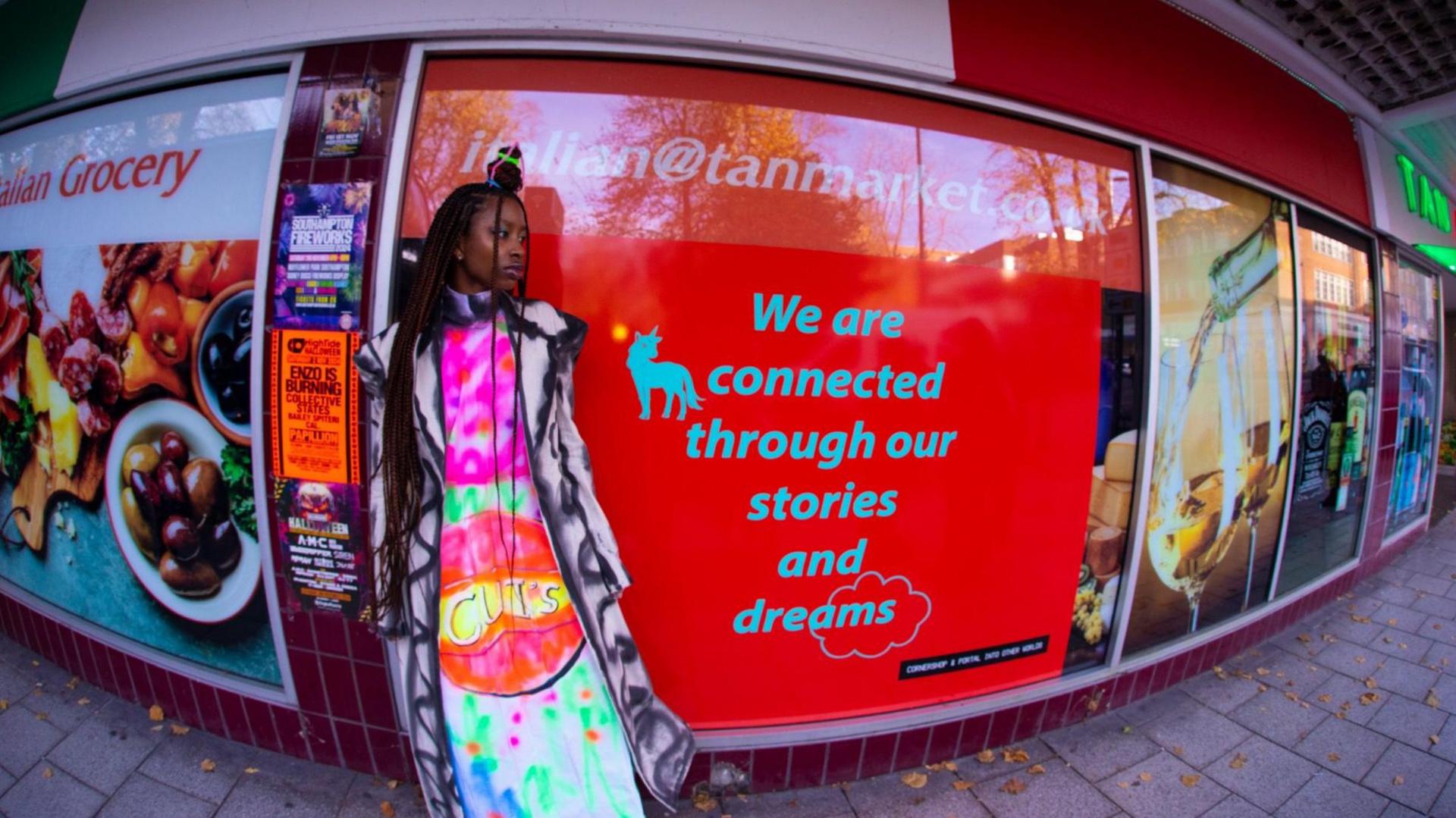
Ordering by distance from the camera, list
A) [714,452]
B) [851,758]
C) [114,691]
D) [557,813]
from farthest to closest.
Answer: [114,691] → [851,758] → [714,452] → [557,813]

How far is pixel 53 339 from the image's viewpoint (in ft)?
8.96

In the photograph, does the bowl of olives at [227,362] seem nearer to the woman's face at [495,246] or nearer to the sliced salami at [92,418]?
the sliced salami at [92,418]

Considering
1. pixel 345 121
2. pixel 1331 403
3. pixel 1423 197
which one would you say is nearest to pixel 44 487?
pixel 345 121

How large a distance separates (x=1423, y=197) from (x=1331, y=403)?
279 centimetres

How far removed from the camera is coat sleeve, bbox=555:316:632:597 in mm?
1781

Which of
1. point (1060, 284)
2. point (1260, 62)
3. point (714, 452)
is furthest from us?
point (1260, 62)

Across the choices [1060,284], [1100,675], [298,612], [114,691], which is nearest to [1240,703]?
[1100,675]

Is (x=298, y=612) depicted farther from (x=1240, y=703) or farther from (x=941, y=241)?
(x=1240, y=703)

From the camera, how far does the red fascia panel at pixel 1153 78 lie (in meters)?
2.38

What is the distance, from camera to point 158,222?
248 centimetres

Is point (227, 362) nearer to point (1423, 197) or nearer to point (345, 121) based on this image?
point (345, 121)

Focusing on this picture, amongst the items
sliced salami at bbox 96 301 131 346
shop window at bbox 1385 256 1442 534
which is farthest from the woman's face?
shop window at bbox 1385 256 1442 534

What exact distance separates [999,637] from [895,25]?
9.51 feet

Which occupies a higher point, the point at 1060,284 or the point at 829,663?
the point at 1060,284
